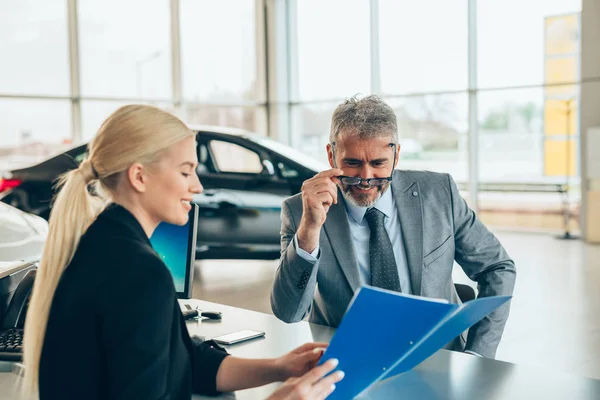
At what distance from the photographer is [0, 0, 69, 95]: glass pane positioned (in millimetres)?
9008

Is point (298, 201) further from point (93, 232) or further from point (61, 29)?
point (61, 29)

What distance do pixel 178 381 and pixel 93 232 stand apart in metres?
0.30

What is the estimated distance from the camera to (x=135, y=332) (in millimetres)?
1046

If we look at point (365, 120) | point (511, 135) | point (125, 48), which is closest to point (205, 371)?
point (365, 120)

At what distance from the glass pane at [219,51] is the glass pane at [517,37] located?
13.5ft

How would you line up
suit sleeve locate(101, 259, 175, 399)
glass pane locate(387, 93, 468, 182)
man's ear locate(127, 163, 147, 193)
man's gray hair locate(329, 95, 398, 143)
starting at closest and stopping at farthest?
suit sleeve locate(101, 259, 175, 399)
man's ear locate(127, 163, 147, 193)
man's gray hair locate(329, 95, 398, 143)
glass pane locate(387, 93, 468, 182)

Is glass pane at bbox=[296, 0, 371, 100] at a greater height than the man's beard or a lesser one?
greater

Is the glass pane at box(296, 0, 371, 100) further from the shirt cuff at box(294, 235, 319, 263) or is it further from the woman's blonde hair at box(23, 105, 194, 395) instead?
the woman's blonde hair at box(23, 105, 194, 395)

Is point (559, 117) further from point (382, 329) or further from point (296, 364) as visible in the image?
point (382, 329)

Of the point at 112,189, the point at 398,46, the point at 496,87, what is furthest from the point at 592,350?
the point at 398,46

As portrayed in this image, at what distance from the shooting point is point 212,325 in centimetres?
208

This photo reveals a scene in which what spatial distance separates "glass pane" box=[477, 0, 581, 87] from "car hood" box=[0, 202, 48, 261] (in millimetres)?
7729

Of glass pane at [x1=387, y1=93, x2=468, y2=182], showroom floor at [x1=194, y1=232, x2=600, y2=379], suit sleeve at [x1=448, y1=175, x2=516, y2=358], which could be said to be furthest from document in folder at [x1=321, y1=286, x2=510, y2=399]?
glass pane at [x1=387, y1=93, x2=468, y2=182]

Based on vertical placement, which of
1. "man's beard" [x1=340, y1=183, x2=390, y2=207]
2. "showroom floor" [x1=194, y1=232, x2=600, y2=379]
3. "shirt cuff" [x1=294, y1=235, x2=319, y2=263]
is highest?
"man's beard" [x1=340, y1=183, x2=390, y2=207]
